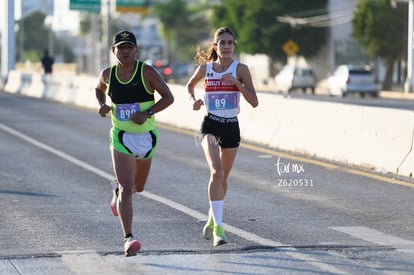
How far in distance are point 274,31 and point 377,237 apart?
250 ft

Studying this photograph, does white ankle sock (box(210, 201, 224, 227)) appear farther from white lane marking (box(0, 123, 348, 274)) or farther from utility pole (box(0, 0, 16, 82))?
utility pole (box(0, 0, 16, 82))

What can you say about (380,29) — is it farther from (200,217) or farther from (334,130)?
(200,217)

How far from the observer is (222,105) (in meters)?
10.8

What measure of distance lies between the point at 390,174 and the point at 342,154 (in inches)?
80.8

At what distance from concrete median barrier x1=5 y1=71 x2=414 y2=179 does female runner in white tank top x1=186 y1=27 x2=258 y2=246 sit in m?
6.49

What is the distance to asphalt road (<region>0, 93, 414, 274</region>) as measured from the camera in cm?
950

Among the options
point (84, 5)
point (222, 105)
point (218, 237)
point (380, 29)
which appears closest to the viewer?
point (218, 237)

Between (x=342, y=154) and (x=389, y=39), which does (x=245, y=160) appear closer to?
(x=342, y=154)

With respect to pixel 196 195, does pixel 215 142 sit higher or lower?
higher

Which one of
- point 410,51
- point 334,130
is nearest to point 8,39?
point 410,51

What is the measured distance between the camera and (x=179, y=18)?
518ft

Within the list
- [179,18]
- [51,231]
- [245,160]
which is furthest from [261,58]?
[51,231]

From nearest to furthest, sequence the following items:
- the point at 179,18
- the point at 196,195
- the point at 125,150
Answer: the point at 125,150 < the point at 196,195 < the point at 179,18
